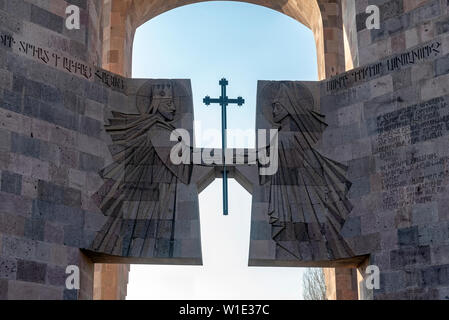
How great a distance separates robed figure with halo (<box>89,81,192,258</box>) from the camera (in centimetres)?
1400

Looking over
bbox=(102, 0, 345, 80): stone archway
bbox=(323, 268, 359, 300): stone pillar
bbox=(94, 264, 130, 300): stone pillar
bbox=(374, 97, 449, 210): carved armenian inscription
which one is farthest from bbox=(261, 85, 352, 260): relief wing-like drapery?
bbox=(94, 264, 130, 300): stone pillar

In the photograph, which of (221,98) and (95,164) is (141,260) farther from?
(221,98)

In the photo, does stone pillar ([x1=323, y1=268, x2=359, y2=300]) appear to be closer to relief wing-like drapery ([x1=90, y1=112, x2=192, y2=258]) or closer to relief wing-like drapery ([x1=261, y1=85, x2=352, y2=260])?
relief wing-like drapery ([x1=261, y1=85, x2=352, y2=260])

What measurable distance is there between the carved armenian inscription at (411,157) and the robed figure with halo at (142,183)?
353cm

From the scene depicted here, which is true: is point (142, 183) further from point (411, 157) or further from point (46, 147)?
point (411, 157)

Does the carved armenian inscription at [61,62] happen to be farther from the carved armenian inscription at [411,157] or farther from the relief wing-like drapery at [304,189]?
the carved armenian inscription at [411,157]

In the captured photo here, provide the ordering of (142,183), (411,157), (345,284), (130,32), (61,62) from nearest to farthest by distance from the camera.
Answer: (411,157), (61,62), (142,183), (345,284), (130,32)

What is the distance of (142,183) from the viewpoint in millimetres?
14555

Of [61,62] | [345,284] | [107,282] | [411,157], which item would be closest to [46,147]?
[61,62]

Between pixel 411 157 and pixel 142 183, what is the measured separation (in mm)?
4729

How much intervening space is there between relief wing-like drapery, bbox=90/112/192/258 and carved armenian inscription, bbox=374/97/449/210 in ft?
11.6

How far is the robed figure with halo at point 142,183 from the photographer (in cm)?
1400

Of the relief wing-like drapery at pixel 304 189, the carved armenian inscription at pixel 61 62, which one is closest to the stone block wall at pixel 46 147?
the carved armenian inscription at pixel 61 62

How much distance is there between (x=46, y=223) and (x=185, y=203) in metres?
2.49
